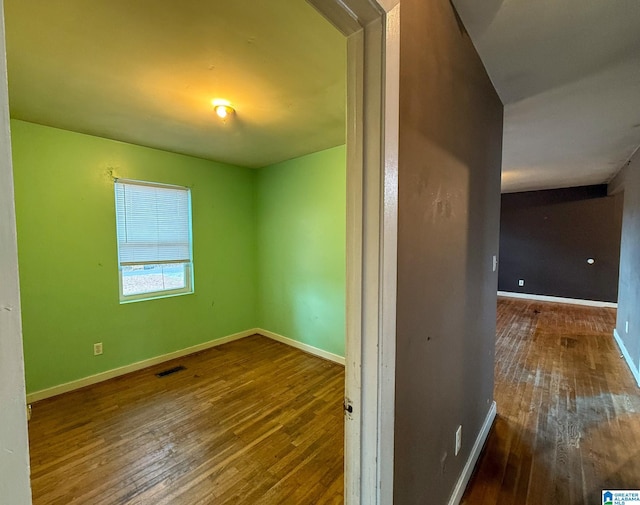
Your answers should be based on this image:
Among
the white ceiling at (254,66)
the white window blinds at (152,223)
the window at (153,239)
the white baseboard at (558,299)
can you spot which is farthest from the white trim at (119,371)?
the white baseboard at (558,299)

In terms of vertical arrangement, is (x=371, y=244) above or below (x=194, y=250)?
above

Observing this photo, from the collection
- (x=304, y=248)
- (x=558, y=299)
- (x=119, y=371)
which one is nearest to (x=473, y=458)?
(x=304, y=248)

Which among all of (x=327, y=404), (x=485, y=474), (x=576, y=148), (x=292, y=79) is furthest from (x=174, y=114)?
(x=576, y=148)

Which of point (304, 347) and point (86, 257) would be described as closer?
point (86, 257)

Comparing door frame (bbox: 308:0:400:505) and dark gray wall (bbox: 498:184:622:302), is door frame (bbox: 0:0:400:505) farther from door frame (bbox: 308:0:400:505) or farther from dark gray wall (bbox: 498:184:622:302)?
dark gray wall (bbox: 498:184:622:302)

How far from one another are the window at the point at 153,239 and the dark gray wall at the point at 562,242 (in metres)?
6.51

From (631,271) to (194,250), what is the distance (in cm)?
492

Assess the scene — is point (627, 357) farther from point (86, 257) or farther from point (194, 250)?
point (86, 257)

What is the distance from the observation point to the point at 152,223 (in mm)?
3215

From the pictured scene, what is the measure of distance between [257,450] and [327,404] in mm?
720

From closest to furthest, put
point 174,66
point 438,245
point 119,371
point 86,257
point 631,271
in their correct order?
point 438,245
point 174,66
point 86,257
point 119,371
point 631,271

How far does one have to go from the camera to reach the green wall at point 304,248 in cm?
331

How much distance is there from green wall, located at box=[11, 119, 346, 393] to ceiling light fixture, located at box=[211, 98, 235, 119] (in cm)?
133

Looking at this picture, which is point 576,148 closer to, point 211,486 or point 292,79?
point 292,79
